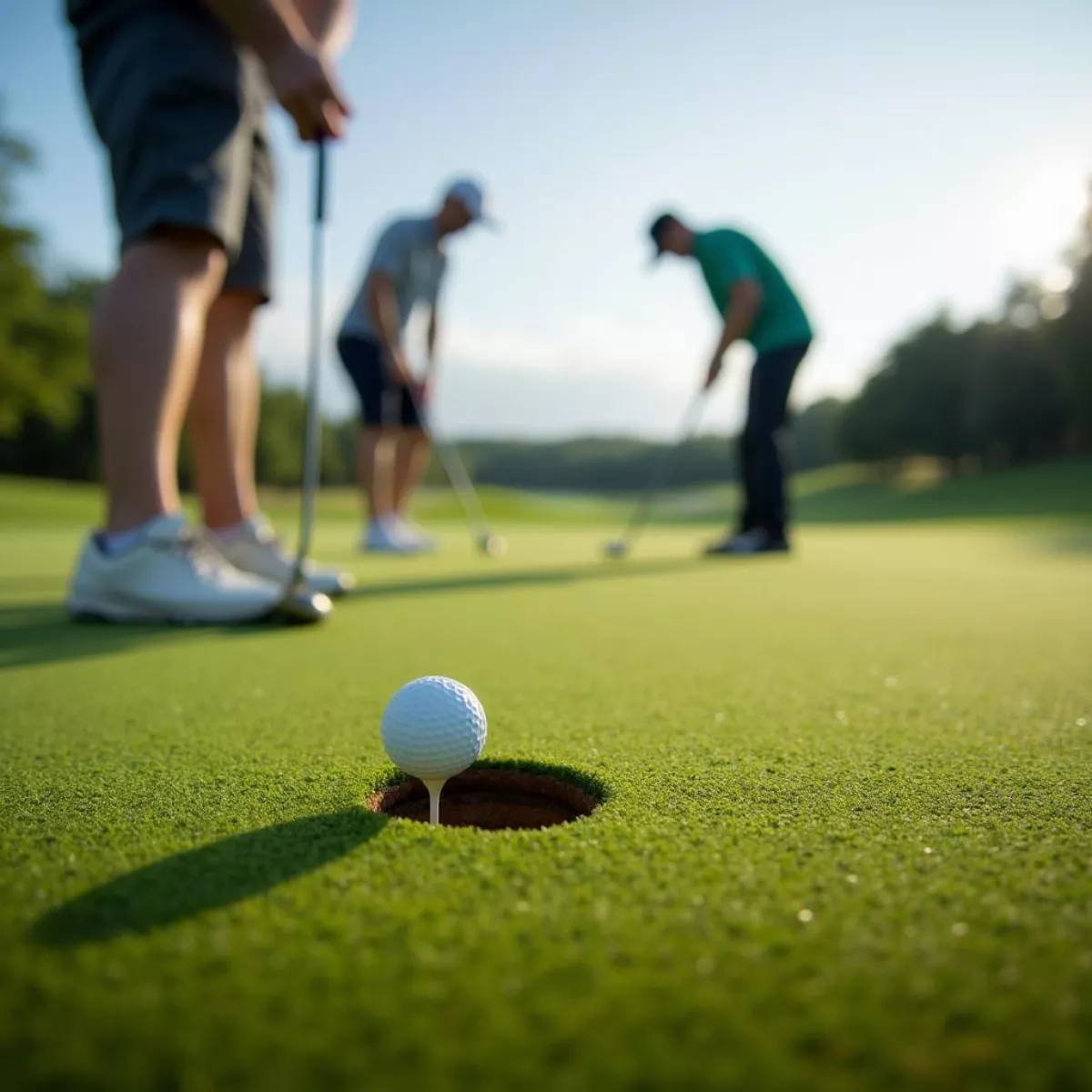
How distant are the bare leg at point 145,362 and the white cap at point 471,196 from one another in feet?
10.7

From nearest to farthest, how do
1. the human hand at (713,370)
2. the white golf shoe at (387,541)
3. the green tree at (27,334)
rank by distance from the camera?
1. the human hand at (713,370)
2. the white golf shoe at (387,541)
3. the green tree at (27,334)

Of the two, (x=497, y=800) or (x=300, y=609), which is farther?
(x=300, y=609)

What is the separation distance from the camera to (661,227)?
5.27 m

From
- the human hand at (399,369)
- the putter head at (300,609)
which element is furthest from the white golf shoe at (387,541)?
the putter head at (300,609)

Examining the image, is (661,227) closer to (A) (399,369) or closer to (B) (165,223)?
(A) (399,369)

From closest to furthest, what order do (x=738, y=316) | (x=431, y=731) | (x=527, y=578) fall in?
1. (x=431, y=731)
2. (x=527, y=578)
3. (x=738, y=316)

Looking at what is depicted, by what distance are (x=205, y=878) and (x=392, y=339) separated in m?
4.82

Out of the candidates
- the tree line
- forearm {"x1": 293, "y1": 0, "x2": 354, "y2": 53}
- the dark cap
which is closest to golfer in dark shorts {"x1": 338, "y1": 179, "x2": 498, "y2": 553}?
the dark cap

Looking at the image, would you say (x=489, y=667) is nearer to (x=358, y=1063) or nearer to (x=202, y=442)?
(x=358, y=1063)

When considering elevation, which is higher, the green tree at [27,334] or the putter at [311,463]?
the green tree at [27,334]

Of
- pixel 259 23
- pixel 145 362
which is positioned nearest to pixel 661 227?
pixel 259 23

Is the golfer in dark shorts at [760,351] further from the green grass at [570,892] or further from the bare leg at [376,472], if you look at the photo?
the green grass at [570,892]

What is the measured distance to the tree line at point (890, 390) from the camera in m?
23.8

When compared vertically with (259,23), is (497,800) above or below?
below
